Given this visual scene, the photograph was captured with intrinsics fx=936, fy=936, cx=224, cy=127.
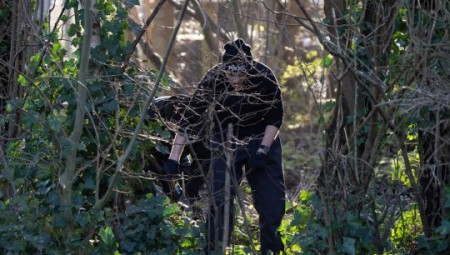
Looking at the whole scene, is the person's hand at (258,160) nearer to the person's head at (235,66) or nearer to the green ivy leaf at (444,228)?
the person's head at (235,66)

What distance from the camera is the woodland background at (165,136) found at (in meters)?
6.18

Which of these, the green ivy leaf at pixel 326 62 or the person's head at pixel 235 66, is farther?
the person's head at pixel 235 66

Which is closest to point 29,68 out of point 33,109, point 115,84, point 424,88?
point 33,109

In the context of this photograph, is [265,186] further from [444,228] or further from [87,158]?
[444,228]

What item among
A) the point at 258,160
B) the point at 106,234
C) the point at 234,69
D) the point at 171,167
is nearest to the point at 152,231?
the point at 106,234

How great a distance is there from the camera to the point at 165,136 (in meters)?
7.21

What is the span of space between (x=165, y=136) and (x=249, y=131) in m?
0.74

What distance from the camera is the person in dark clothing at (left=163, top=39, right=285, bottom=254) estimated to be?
7.12 m

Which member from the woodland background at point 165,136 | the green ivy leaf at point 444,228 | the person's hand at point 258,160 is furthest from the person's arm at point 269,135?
the green ivy leaf at point 444,228

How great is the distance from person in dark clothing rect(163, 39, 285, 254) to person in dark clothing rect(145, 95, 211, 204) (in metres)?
0.12

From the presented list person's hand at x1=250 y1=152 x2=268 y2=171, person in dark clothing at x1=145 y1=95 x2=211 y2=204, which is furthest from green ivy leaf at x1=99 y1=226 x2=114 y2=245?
person's hand at x1=250 y1=152 x2=268 y2=171

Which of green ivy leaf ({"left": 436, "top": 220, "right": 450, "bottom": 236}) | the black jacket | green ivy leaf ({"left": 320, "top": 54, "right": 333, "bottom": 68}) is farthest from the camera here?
the black jacket

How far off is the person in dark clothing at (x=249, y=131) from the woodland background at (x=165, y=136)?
0.17 metres

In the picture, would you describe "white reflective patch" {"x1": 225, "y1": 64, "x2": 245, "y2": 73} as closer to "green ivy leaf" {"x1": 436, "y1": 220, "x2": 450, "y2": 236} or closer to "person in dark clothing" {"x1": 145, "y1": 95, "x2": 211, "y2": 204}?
"person in dark clothing" {"x1": 145, "y1": 95, "x2": 211, "y2": 204}
